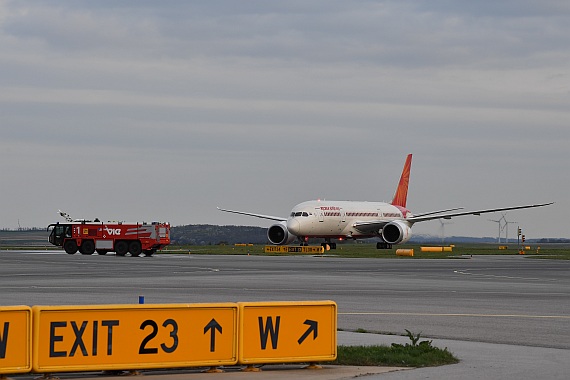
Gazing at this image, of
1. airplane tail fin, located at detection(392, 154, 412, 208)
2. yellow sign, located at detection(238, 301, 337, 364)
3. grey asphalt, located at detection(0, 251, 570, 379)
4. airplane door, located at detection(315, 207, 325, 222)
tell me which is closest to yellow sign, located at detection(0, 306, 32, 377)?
grey asphalt, located at detection(0, 251, 570, 379)

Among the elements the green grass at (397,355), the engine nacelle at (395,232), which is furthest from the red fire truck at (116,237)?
the green grass at (397,355)

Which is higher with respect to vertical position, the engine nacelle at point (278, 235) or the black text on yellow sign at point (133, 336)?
the engine nacelle at point (278, 235)

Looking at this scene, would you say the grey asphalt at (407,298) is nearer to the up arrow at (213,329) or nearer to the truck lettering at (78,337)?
the up arrow at (213,329)

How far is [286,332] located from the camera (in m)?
14.1

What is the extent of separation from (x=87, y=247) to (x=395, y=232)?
26912mm


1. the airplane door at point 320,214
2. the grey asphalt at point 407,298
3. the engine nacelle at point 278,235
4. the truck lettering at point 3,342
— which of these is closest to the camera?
the truck lettering at point 3,342

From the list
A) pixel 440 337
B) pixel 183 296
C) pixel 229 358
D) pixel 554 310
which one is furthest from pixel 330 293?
pixel 229 358

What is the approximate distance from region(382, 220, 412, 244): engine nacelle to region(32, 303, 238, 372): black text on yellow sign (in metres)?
75.5

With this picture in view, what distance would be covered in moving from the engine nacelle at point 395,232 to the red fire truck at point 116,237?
21.6 metres

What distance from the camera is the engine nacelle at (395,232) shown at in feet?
291

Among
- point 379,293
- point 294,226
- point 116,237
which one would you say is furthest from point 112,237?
point 379,293

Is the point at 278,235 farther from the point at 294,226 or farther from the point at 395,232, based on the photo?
the point at 395,232

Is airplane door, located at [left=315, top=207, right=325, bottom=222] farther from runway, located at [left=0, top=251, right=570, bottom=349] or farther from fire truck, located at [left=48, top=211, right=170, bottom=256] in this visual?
runway, located at [left=0, top=251, right=570, bottom=349]

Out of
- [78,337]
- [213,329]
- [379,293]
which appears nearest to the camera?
[78,337]
